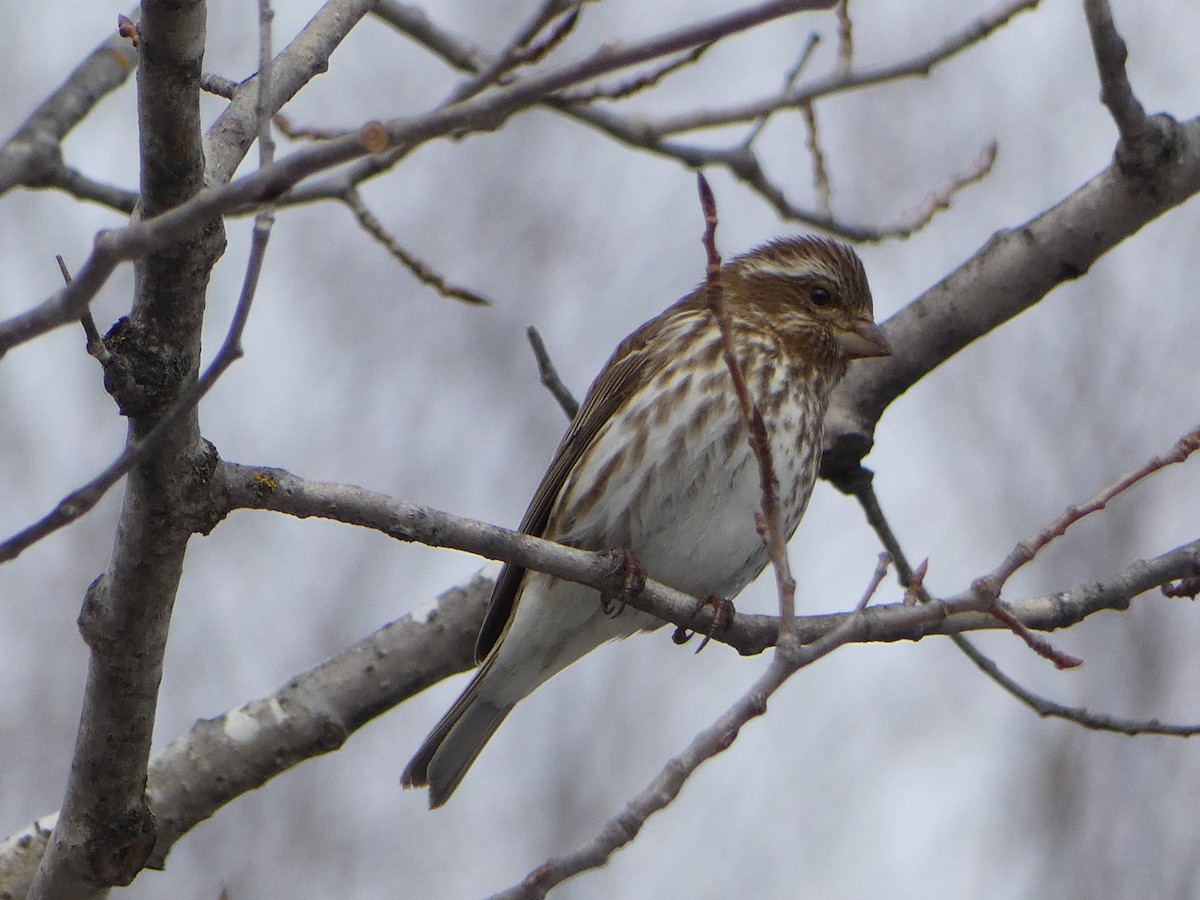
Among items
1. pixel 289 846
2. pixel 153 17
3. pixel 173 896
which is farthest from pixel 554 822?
pixel 153 17

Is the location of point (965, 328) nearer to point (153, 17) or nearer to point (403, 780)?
point (403, 780)

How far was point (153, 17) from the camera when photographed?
288 cm

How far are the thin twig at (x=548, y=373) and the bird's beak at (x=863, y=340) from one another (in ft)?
4.19

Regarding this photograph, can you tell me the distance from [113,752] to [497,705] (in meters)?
2.70

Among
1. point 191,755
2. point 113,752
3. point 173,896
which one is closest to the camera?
point 113,752

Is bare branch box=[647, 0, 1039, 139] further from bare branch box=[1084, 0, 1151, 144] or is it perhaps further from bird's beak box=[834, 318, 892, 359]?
bird's beak box=[834, 318, 892, 359]

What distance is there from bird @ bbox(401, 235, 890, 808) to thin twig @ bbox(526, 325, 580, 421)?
0.79 ft

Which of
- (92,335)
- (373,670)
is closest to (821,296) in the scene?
(373,670)

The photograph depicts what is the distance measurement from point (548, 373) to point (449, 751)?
67.6 inches

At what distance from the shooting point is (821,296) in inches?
271

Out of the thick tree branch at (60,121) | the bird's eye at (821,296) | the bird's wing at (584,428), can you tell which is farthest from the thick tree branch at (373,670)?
the bird's eye at (821,296)

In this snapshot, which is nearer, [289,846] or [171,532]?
[171,532]

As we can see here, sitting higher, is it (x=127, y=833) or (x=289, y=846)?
(x=289, y=846)

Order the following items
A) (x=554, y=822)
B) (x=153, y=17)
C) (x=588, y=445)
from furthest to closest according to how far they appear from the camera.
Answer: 1. (x=554, y=822)
2. (x=588, y=445)
3. (x=153, y=17)
